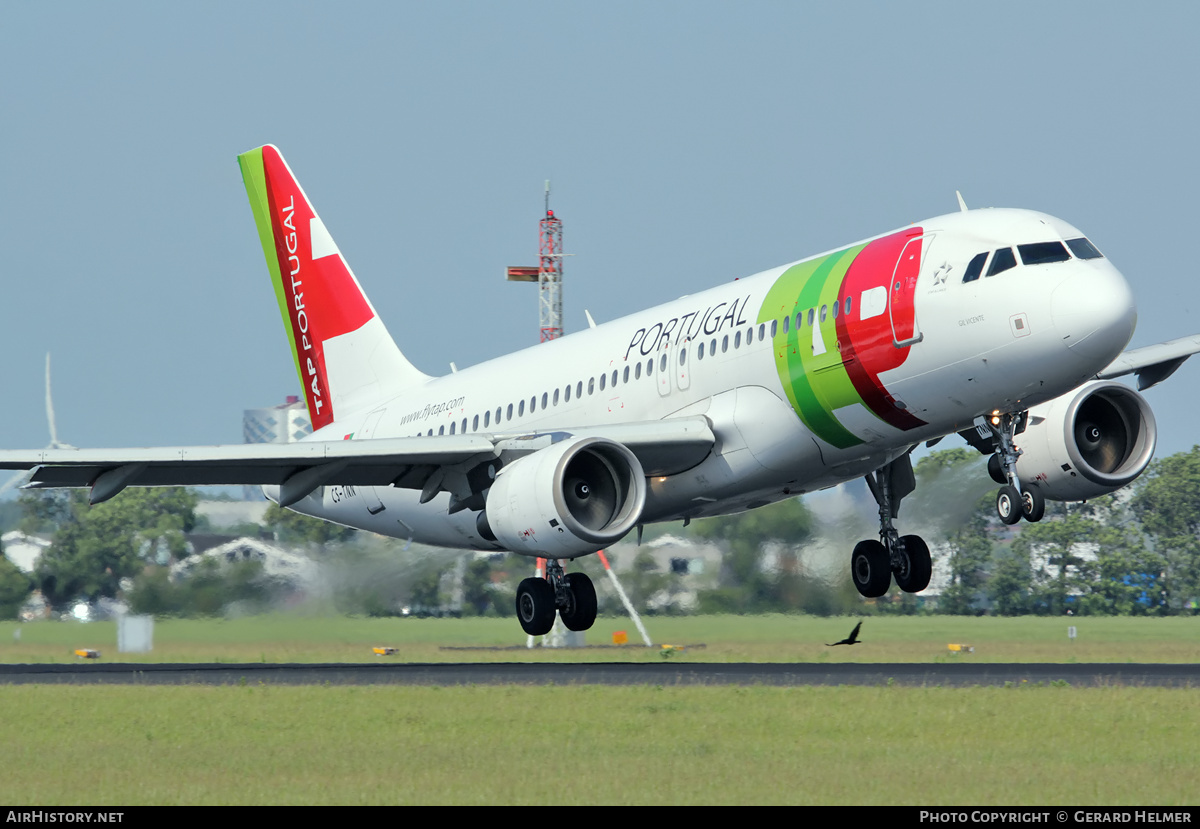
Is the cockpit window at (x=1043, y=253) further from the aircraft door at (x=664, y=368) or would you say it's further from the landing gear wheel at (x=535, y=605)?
the landing gear wheel at (x=535, y=605)

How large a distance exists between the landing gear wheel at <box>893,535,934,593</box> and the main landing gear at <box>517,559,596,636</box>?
5213 millimetres

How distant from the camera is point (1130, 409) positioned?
25.9 meters

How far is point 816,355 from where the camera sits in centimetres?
2350

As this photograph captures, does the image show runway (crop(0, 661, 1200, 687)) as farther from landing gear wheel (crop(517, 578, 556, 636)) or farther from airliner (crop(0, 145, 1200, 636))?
airliner (crop(0, 145, 1200, 636))

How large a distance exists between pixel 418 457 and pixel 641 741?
1044 cm

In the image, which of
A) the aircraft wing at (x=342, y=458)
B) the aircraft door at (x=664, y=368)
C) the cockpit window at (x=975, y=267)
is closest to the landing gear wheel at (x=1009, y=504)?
the cockpit window at (x=975, y=267)

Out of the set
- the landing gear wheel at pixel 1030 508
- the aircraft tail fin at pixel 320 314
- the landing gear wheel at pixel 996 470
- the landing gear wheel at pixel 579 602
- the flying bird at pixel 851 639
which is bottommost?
the flying bird at pixel 851 639

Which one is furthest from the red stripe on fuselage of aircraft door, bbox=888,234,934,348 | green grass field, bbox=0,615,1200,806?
green grass field, bbox=0,615,1200,806

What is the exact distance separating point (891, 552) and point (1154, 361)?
17.4 feet

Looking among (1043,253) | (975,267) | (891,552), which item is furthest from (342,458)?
(1043,253)

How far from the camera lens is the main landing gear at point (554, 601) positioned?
27891 mm

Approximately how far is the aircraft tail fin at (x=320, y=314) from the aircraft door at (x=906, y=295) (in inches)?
A: 559

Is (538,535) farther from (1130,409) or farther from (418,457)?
(1130,409)
